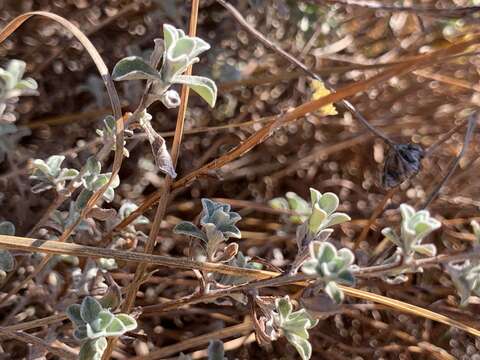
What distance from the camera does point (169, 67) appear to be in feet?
2.81

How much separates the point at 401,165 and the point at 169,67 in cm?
43

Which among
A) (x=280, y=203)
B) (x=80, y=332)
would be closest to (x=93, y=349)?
(x=80, y=332)

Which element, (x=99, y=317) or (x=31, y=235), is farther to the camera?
(x=31, y=235)

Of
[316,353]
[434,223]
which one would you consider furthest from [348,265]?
[316,353]

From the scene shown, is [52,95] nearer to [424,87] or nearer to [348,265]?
[424,87]

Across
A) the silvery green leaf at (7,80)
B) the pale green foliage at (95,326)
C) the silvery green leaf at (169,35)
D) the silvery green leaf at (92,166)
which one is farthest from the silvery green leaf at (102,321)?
the silvery green leaf at (7,80)

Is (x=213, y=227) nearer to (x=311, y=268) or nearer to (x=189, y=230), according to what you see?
(x=189, y=230)

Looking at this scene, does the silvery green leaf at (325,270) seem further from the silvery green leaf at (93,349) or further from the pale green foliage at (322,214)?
the silvery green leaf at (93,349)

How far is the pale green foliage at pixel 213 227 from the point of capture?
0.93m

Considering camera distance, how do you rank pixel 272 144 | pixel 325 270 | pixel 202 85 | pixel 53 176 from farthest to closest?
pixel 272 144 → pixel 53 176 → pixel 202 85 → pixel 325 270

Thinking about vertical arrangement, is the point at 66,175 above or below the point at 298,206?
above

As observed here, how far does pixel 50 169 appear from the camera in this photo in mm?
1069

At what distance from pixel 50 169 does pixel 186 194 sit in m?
0.75

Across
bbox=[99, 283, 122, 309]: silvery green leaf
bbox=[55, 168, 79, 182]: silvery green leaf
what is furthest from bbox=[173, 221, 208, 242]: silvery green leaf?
bbox=[55, 168, 79, 182]: silvery green leaf
